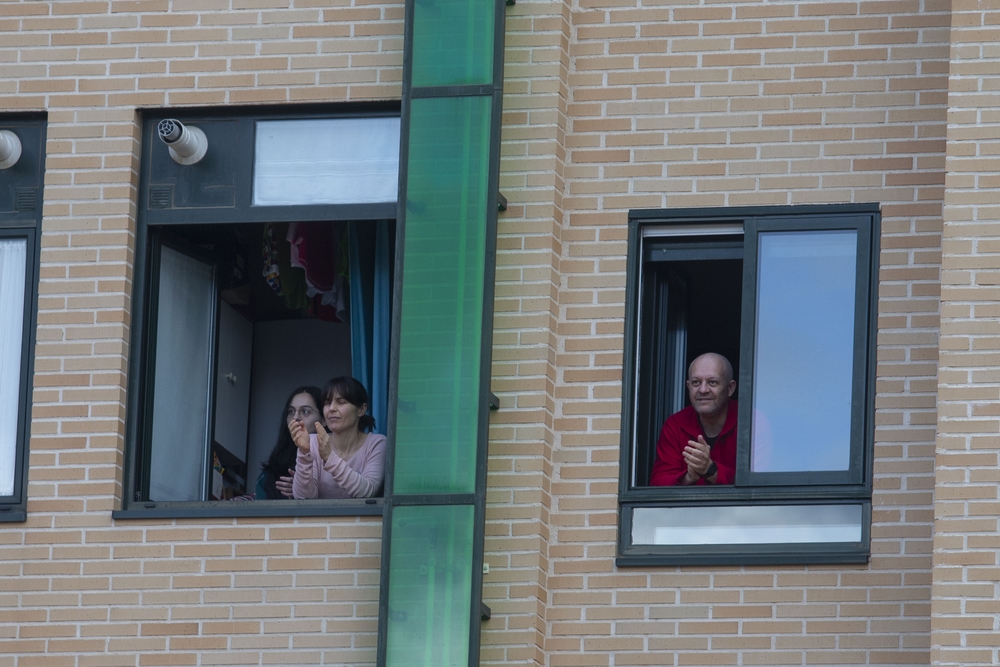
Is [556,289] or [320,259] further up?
[320,259]

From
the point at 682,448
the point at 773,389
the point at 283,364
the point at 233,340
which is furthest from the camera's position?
the point at 283,364

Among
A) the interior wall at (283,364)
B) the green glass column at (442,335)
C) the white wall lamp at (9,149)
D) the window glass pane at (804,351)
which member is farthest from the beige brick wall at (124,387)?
the window glass pane at (804,351)

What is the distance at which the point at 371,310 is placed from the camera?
12.6 m

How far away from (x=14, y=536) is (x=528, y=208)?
3.16 m

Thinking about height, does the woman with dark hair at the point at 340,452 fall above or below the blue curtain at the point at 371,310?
below

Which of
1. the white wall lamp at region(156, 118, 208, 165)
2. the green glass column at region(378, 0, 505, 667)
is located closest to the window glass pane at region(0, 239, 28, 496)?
the white wall lamp at region(156, 118, 208, 165)

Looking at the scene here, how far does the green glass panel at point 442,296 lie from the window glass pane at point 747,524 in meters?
0.96

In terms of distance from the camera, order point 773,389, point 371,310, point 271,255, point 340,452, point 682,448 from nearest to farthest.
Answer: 1. point 773,389
2. point 682,448
3. point 340,452
4. point 371,310
5. point 271,255

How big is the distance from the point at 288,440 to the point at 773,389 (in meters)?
2.83

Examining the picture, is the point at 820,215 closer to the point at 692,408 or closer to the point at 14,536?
the point at 692,408

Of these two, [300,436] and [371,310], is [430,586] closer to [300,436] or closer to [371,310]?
[300,436]

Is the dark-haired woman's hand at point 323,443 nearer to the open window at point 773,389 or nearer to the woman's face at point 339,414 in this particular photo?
the woman's face at point 339,414

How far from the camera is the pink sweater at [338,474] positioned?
11695mm

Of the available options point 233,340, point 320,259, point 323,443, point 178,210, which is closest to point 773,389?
point 323,443
